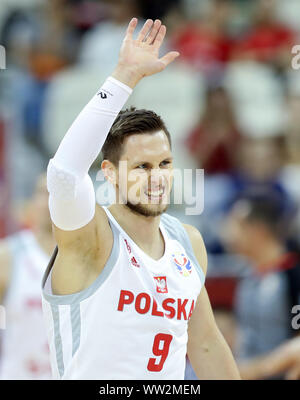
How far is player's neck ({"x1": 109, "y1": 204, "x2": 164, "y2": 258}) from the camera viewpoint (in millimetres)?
4168

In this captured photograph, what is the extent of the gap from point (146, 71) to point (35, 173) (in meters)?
5.48

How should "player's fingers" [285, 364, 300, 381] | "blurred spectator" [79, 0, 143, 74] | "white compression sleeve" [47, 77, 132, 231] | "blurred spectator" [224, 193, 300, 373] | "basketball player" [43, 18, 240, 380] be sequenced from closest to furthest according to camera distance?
"white compression sleeve" [47, 77, 132, 231] < "basketball player" [43, 18, 240, 380] < "player's fingers" [285, 364, 300, 381] < "blurred spectator" [224, 193, 300, 373] < "blurred spectator" [79, 0, 143, 74]

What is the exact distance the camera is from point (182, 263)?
14.1 feet

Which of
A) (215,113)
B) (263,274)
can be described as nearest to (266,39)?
(215,113)

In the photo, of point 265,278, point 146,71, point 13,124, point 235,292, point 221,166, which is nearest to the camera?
point 146,71

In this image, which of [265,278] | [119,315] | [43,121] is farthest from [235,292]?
[119,315]

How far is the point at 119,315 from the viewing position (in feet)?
13.1

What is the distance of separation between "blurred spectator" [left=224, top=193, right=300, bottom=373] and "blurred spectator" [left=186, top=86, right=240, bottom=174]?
44.8 inches

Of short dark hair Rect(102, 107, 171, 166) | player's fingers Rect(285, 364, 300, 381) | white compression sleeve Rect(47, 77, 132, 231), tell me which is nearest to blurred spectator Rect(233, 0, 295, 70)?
player's fingers Rect(285, 364, 300, 381)

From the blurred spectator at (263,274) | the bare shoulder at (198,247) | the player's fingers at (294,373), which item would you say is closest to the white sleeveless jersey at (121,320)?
the bare shoulder at (198,247)

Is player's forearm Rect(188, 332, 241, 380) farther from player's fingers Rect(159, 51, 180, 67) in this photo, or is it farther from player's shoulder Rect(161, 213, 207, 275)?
player's fingers Rect(159, 51, 180, 67)

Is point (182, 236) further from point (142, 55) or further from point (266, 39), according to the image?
point (266, 39)
